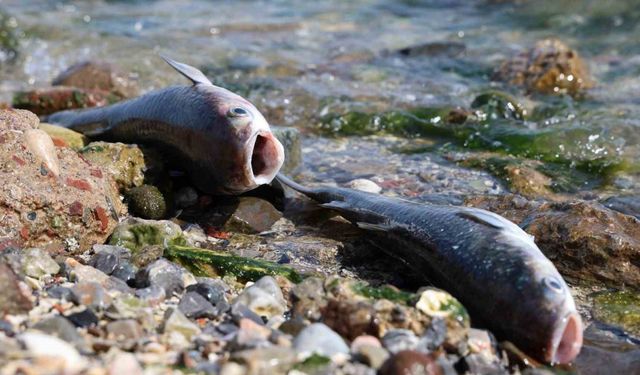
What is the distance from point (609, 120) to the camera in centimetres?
908

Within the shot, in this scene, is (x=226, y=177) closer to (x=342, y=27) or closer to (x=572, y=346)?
(x=572, y=346)

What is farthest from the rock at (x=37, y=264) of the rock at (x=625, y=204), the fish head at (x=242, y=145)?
the rock at (x=625, y=204)

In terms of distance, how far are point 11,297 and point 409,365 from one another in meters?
1.93

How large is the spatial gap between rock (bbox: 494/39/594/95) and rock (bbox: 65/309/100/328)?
8.02 metres

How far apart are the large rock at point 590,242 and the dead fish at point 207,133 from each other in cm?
191

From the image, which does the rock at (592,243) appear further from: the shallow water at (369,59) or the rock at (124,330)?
the rock at (124,330)

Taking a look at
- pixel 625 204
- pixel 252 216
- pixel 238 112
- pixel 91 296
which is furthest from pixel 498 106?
pixel 91 296

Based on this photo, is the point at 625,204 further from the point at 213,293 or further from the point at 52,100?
the point at 52,100

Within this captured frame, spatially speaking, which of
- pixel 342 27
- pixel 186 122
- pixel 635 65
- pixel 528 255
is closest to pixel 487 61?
pixel 635 65

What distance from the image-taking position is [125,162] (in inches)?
246

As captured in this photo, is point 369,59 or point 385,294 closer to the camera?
point 385,294

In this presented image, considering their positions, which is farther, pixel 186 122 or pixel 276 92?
pixel 276 92

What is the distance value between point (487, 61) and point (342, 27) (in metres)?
3.90

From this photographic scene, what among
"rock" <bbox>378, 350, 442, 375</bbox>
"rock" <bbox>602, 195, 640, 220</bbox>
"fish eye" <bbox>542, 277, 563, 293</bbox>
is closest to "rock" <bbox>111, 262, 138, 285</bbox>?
"rock" <bbox>378, 350, 442, 375</bbox>
